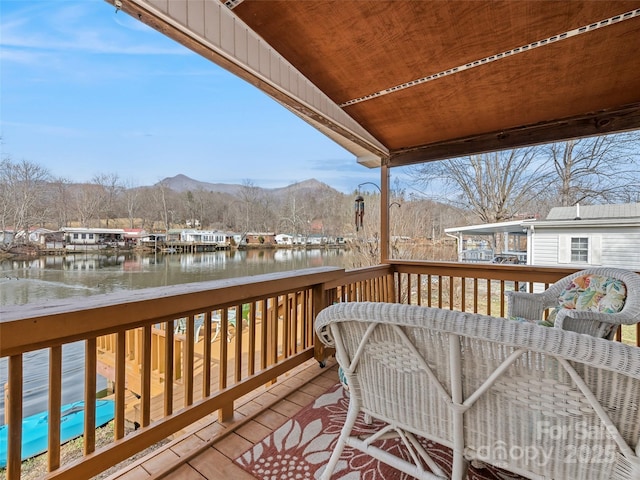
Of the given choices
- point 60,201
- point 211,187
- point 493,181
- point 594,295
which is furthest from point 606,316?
point 60,201

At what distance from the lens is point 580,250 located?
3457mm

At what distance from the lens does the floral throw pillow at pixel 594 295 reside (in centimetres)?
208

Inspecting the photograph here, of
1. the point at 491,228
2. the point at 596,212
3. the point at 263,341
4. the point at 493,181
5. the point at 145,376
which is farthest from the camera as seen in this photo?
the point at 493,181

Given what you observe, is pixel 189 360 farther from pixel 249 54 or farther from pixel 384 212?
pixel 384 212

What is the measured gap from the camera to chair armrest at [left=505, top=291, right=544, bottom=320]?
261 cm

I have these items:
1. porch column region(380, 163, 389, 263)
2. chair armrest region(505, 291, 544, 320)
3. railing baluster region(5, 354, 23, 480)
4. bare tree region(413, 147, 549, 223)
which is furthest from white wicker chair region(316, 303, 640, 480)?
bare tree region(413, 147, 549, 223)

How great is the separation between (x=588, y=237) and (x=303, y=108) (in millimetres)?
3544

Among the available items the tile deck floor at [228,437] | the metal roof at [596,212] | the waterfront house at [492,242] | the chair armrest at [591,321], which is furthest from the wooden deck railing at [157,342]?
the chair armrest at [591,321]

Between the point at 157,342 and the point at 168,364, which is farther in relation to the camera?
the point at 157,342

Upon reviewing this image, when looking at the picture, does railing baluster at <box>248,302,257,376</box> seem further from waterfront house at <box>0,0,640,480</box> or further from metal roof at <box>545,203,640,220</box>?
metal roof at <box>545,203,640,220</box>

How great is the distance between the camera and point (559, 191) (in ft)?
12.4

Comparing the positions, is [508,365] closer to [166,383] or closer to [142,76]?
[166,383]

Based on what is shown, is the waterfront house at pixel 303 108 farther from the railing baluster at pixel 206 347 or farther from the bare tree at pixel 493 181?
the bare tree at pixel 493 181

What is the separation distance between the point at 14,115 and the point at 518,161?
200 inches
